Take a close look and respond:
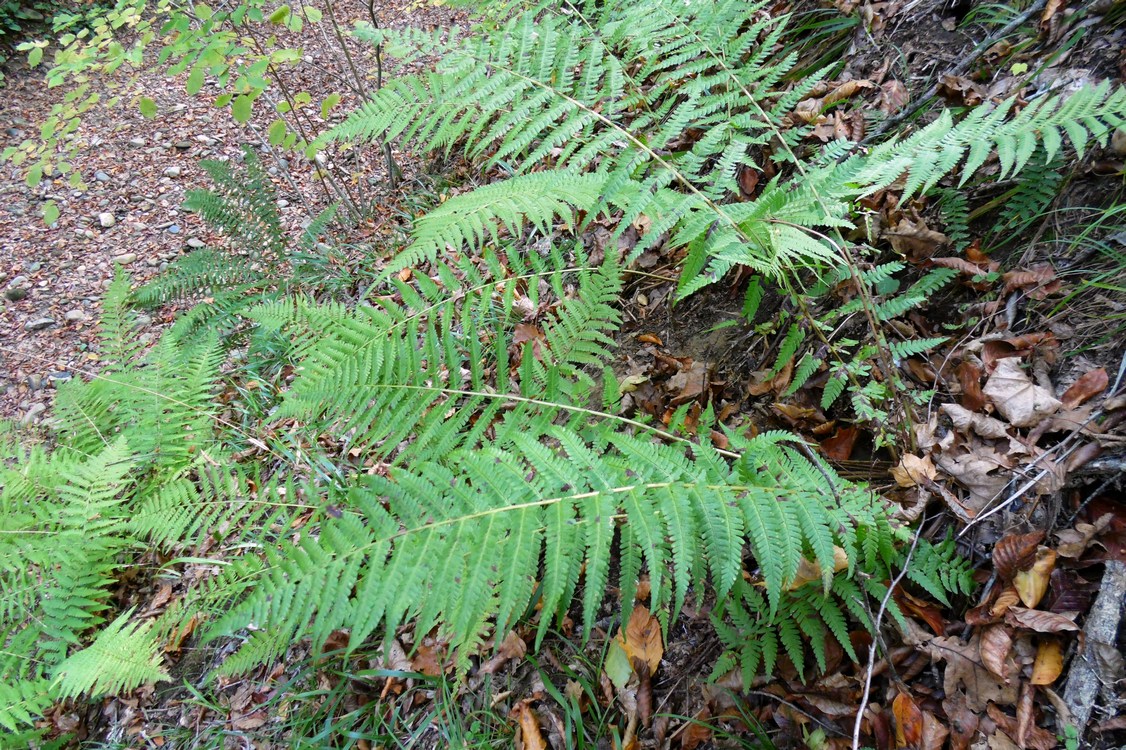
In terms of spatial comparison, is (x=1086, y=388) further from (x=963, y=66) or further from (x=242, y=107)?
(x=242, y=107)

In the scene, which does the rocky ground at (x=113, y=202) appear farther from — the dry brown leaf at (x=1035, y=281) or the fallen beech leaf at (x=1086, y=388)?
the fallen beech leaf at (x=1086, y=388)

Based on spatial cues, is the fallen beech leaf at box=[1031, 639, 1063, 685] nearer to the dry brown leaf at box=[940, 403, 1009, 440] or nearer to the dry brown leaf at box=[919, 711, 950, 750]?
the dry brown leaf at box=[919, 711, 950, 750]

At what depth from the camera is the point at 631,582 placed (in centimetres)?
128

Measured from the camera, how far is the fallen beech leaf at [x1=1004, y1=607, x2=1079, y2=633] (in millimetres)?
1291

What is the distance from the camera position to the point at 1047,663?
1.29 meters

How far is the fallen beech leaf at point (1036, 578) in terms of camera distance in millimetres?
1353

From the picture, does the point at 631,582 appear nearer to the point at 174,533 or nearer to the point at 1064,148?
the point at 1064,148

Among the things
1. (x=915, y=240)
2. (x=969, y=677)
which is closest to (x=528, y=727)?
(x=969, y=677)

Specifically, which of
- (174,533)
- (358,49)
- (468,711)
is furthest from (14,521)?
(358,49)

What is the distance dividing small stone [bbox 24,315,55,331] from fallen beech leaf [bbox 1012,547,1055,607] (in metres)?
7.00

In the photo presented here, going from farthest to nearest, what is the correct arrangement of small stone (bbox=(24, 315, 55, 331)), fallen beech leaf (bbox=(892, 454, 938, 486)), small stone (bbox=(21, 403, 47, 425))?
small stone (bbox=(24, 315, 55, 331)), small stone (bbox=(21, 403, 47, 425)), fallen beech leaf (bbox=(892, 454, 938, 486))

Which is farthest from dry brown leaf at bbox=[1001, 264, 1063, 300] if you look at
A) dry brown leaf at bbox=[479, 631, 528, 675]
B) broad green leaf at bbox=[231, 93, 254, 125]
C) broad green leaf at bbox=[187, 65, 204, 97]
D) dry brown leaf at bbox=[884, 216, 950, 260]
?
broad green leaf at bbox=[187, 65, 204, 97]

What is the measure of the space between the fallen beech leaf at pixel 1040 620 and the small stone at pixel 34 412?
20.2 feet

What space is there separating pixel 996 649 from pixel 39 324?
7046 millimetres
